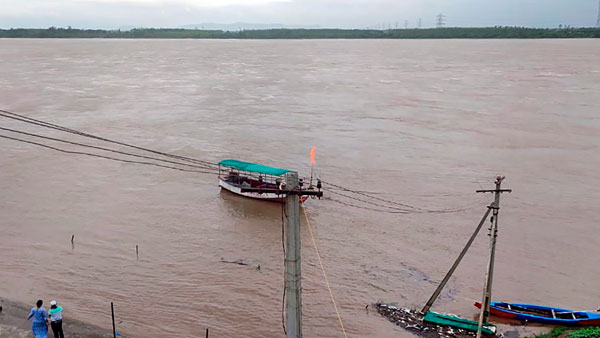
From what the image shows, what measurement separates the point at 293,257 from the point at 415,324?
5.54 m

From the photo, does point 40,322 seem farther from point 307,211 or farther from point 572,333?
point 307,211

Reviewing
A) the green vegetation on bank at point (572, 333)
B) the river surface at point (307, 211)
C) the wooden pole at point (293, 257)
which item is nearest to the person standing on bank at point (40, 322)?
the river surface at point (307, 211)

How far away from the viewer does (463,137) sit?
86.3 feet

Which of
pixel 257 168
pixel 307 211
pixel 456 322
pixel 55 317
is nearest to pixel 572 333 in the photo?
pixel 456 322

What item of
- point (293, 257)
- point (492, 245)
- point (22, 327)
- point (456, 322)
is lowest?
point (456, 322)

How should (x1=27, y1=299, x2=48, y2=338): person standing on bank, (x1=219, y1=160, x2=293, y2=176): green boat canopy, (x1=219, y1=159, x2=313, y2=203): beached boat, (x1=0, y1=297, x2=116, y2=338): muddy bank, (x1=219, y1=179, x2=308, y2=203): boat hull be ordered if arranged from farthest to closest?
(x1=219, y1=179, x2=308, y2=203): boat hull, (x1=219, y1=159, x2=313, y2=203): beached boat, (x1=219, y1=160, x2=293, y2=176): green boat canopy, (x1=0, y1=297, x2=116, y2=338): muddy bank, (x1=27, y1=299, x2=48, y2=338): person standing on bank

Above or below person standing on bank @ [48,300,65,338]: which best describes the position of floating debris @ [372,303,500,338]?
below

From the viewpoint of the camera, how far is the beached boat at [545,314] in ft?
34.6

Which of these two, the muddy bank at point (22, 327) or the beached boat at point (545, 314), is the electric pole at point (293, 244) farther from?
the beached boat at point (545, 314)

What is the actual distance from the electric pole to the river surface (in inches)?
184

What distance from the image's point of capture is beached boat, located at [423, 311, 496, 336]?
10.1 meters

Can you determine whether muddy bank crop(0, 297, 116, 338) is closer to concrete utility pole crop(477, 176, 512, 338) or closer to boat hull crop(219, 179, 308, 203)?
concrete utility pole crop(477, 176, 512, 338)

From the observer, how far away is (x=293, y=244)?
6.07 m

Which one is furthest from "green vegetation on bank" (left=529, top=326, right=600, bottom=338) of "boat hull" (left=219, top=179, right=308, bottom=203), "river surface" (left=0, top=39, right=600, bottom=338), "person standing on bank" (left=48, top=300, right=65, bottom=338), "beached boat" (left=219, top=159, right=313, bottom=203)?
"boat hull" (left=219, top=179, right=308, bottom=203)
